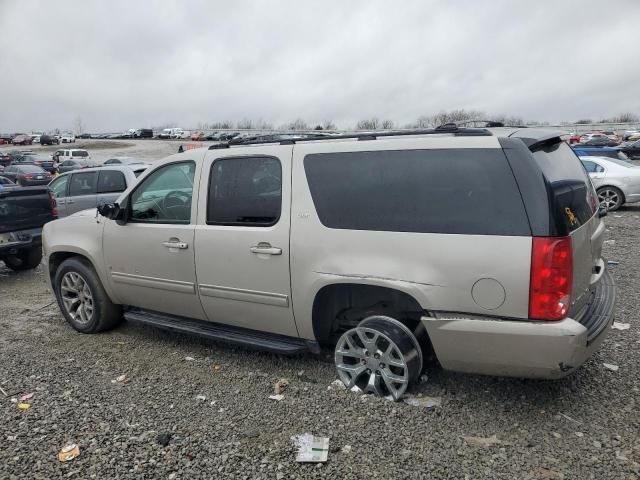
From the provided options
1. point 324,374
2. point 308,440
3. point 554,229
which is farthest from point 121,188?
point 554,229

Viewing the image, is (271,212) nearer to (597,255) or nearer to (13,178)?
(597,255)

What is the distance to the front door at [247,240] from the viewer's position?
362cm

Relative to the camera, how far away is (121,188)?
34.0ft

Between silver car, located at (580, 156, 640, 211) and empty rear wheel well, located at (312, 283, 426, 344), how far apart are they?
11.0m

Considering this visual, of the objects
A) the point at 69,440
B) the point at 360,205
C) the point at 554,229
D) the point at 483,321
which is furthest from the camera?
the point at 360,205

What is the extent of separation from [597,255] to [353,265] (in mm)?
1771

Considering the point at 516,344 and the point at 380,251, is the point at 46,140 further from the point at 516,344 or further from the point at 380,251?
the point at 516,344

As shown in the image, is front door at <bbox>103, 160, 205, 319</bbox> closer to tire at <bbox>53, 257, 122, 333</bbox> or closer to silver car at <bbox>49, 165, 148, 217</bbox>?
tire at <bbox>53, 257, 122, 333</bbox>

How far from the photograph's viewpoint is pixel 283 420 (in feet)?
10.7

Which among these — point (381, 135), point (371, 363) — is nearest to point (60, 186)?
point (381, 135)

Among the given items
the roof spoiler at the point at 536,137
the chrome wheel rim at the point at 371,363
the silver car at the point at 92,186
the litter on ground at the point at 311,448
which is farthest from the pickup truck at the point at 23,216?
the roof spoiler at the point at 536,137

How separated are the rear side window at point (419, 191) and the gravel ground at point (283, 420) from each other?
124cm

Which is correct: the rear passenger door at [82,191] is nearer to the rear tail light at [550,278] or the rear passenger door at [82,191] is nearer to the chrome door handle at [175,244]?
the chrome door handle at [175,244]

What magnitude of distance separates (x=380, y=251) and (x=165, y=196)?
2189 millimetres
